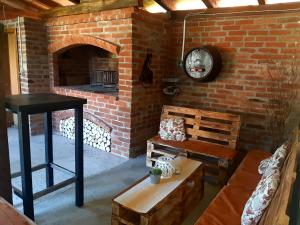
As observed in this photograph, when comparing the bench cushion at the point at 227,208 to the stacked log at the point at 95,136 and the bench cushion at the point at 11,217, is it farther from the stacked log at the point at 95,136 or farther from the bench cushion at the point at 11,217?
the stacked log at the point at 95,136

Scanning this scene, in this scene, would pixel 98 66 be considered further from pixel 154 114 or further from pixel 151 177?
pixel 151 177

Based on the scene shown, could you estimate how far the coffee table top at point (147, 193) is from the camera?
170 centimetres

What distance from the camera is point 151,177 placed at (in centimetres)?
200

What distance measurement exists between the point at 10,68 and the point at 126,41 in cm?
276

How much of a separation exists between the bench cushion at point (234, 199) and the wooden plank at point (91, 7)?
7.52 ft

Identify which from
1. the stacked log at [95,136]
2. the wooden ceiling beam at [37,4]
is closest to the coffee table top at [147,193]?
the stacked log at [95,136]

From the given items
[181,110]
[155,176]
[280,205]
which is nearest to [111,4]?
[181,110]

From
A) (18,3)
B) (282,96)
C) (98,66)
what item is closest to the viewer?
(282,96)

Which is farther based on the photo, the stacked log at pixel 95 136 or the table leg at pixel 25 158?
the stacked log at pixel 95 136

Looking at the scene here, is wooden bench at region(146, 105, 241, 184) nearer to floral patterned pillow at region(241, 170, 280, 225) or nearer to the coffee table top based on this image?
the coffee table top

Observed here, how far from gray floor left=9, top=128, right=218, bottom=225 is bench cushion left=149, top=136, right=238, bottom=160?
383 mm

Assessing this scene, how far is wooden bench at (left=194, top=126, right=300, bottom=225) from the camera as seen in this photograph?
1203 millimetres

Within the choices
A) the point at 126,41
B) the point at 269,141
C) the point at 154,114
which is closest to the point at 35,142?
the point at 154,114

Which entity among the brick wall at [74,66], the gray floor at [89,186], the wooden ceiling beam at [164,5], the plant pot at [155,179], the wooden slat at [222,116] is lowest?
the gray floor at [89,186]
